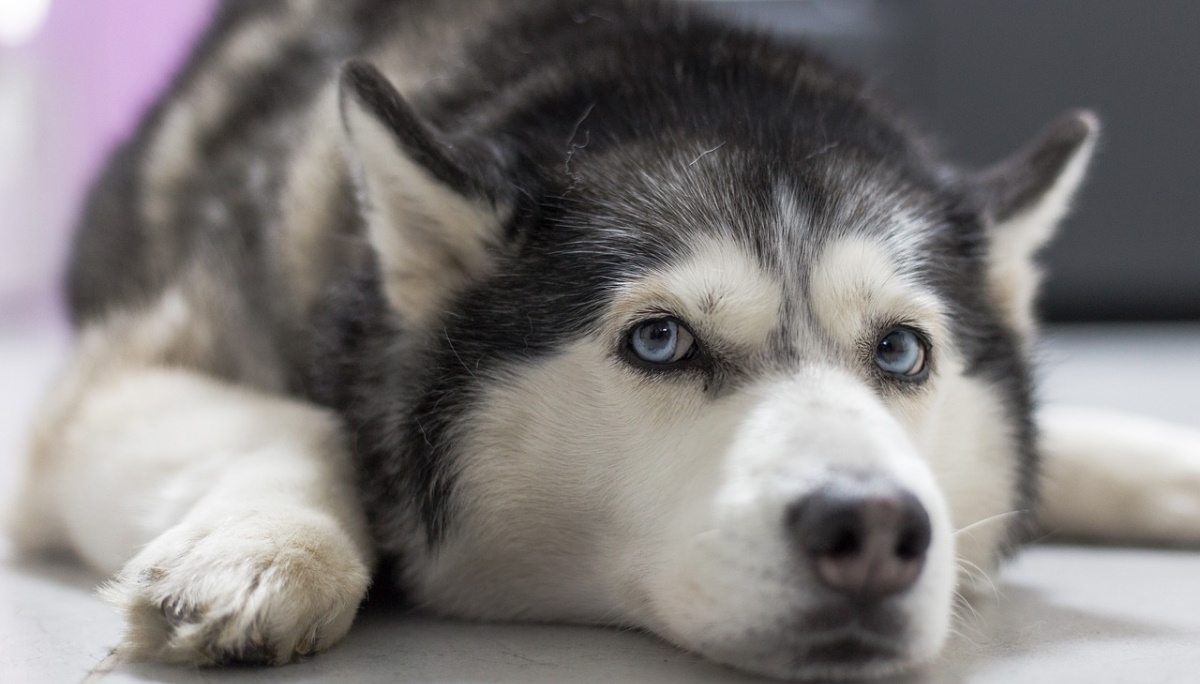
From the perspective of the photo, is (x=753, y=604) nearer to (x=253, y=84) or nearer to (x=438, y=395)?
(x=438, y=395)

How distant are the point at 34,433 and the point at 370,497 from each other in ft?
3.40

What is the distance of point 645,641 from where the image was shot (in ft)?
6.14

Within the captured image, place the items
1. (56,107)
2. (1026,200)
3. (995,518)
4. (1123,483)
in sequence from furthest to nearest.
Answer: (56,107) → (1123,483) → (1026,200) → (995,518)

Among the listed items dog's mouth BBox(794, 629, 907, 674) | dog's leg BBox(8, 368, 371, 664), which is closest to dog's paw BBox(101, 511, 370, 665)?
dog's leg BBox(8, 368, 371, 664)

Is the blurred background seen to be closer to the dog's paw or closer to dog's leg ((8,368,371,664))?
dog's leg ((8,368,371,664))

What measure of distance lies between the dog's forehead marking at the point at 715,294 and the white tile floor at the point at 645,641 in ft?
1.71

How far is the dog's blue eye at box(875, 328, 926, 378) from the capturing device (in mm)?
1952

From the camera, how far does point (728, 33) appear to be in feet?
8.20

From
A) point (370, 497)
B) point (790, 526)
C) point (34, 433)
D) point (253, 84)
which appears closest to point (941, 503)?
point (790, 526)

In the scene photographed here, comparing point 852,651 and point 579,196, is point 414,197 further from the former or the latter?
point 852,651

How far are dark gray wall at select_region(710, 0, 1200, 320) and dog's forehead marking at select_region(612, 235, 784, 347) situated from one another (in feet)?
15.9

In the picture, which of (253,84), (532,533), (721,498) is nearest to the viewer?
(721,498)

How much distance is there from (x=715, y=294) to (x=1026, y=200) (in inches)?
35.6

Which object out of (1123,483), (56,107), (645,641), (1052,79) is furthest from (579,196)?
(56,107)
